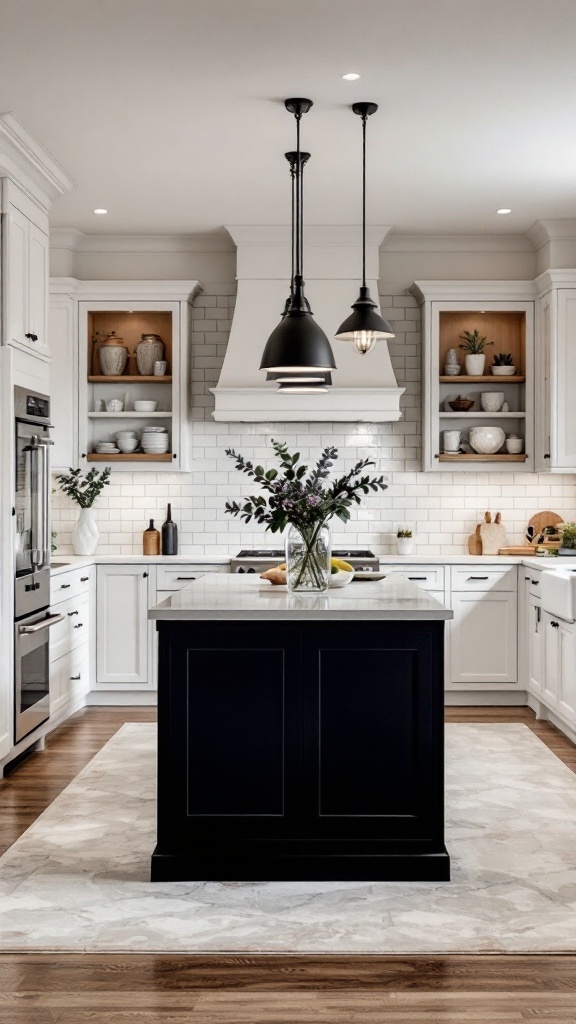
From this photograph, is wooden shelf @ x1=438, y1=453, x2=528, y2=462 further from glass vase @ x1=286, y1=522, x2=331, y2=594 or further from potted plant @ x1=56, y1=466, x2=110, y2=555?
glass vase @ x1=286, y1=522, x2=331, y2=594

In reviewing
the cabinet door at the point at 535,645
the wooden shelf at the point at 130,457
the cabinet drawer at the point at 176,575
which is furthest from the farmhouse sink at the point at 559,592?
the wooden shelf at the point at 130,457

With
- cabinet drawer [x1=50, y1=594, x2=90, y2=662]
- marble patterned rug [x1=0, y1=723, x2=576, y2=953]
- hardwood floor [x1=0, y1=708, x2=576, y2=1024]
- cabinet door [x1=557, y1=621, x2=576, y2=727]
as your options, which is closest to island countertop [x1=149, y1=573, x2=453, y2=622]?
marble patterned rug [x1=0, y1=723, x2=576, y2=953]

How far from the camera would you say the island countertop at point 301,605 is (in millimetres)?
3379

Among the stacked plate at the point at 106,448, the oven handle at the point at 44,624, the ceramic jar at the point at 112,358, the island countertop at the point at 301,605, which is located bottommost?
the oven handle at the point at 44,624

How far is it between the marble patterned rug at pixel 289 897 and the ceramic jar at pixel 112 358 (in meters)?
3.15

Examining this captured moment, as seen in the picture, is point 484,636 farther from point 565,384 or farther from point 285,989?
point 285,989

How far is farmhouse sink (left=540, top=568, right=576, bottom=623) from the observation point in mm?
5145

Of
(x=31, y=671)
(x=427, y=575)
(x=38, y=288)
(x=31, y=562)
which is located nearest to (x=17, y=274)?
(x=38, y=288)

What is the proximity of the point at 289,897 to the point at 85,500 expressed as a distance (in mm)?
3870

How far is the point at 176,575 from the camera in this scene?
6391mm

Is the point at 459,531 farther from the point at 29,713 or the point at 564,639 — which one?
the point at 29,713

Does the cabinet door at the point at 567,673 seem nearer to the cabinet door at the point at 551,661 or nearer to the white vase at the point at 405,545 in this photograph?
the cabinet door at the point at 551,661

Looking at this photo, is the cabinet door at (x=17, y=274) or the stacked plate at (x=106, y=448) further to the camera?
the stacked plate at (x=106, y=448)

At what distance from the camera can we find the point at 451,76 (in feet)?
A: 13.5
